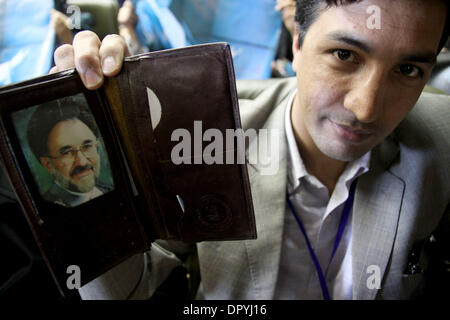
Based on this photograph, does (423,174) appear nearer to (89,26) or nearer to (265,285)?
(265,285)

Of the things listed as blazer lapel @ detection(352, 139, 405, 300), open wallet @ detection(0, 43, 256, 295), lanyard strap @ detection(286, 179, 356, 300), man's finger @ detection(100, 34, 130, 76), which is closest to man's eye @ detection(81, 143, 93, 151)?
open wallet @ detection(0, 43, 256, 295)

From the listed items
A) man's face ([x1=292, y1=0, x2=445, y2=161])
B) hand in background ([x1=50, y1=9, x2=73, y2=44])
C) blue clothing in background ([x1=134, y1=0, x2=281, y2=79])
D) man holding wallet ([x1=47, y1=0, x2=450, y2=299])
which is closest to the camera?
man's face ([x1=292, y1=0, x2=445, y2=161])

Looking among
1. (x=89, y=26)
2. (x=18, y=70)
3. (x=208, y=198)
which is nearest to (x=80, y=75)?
(x=208, y=198)

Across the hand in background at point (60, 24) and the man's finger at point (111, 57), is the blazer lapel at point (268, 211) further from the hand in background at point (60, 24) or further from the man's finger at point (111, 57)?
the hand in background at point (60, 24)

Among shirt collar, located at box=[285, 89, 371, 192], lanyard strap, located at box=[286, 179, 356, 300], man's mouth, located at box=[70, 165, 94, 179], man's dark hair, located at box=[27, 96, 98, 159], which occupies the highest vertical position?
man's dark hair, located at box=[27, 96, 98, 159]

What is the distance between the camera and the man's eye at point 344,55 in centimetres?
71

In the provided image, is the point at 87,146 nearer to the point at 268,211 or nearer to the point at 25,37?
the point at 268,211

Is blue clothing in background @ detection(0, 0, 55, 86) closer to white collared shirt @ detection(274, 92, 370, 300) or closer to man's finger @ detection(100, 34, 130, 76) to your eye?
man's finger @ detection(100, 34, 130, 76)

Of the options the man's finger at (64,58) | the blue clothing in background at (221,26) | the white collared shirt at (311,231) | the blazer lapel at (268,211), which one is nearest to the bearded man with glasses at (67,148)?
the man's finger at (64,58)

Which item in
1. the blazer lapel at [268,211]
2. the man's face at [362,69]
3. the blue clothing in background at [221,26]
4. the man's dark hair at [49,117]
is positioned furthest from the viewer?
the blue clothing in background at [221,26]

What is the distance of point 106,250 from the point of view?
0.63m

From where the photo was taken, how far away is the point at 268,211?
917 mm

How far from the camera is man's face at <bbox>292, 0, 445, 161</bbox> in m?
0.65

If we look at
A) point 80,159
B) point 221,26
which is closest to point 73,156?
point 80,159
